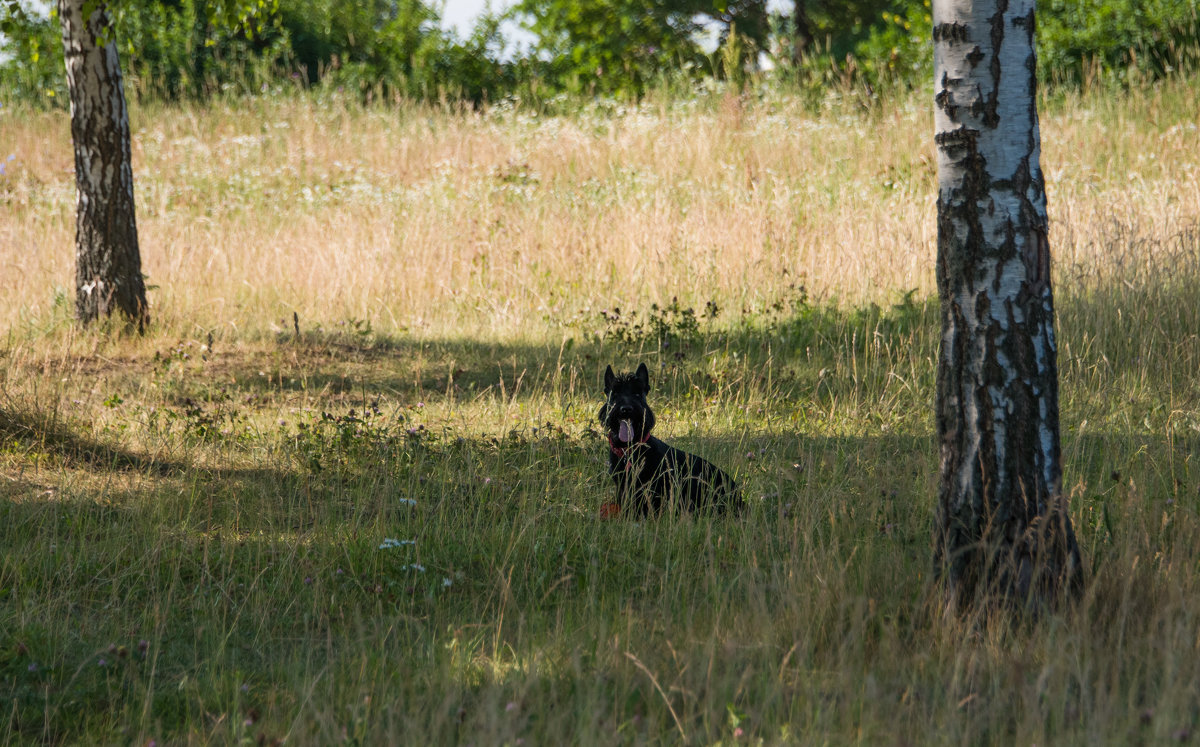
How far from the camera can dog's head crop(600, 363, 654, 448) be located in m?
4.53

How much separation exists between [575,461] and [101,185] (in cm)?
511

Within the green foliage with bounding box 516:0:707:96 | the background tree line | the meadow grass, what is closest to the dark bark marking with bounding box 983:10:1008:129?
the meadow grass

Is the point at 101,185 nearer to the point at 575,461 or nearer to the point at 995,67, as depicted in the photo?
the point at 575,461

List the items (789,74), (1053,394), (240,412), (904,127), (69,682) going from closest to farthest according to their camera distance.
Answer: (69,682), (1053,394), (240,412), (904,127), (789,74)

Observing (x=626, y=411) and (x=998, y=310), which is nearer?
(x=998, y=310)

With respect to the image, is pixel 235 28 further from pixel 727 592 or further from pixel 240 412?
pixel 727 592

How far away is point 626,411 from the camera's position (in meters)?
4.52

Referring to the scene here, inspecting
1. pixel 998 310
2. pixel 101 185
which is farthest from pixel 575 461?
pixel 101 185

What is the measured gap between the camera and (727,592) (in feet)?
11.3

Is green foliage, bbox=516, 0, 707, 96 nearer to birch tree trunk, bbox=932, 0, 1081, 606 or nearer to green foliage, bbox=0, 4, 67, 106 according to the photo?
green foliage, bbox=0, 4, 67, 106

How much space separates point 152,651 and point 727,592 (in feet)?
6.47

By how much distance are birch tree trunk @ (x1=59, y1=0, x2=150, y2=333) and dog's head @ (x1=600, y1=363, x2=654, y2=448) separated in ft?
16.9

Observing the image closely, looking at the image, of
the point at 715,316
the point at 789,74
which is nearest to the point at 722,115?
the point at 789,74

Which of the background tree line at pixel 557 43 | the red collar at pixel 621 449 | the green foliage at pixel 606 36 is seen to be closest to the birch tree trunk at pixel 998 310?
the red collar at pixel 621 449
